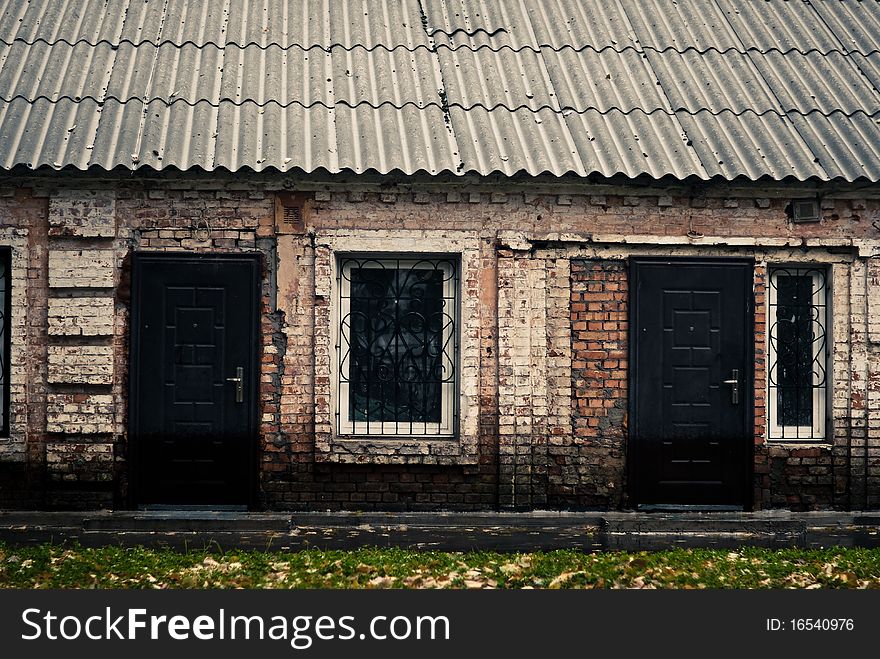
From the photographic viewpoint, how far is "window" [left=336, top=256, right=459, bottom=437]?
714 cm

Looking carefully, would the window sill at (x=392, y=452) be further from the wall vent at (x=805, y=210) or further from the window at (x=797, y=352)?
the wall vent at (x=805, y=210)

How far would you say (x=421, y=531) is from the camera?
21.8 feet

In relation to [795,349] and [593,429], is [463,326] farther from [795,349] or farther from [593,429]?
[795,349]

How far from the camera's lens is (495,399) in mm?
7059

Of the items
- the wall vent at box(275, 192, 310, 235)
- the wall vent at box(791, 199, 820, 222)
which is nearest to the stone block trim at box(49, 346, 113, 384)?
the wall vent at box(275, 192, 310, 235)

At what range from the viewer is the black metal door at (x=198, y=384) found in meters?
6.91

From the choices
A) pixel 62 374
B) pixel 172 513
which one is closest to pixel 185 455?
pixel 172 513

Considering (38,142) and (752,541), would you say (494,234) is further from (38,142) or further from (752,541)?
(38,142)

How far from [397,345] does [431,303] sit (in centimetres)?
45

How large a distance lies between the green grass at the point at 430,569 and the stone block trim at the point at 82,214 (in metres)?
2.42

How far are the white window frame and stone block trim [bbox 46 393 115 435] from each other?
541 centimetres

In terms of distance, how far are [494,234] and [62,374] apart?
3603 mm

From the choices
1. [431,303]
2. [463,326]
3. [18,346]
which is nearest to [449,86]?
[431,303]

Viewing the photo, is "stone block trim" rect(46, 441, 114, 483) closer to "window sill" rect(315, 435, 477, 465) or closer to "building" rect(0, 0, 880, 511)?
"building" rect(0, 0, 880, 511)
